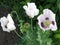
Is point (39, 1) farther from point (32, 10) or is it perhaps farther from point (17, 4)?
point (32, 10)

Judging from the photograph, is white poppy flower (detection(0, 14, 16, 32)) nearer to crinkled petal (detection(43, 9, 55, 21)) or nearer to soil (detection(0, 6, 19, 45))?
crinkled petal (detection(43, 9, 55, 21))

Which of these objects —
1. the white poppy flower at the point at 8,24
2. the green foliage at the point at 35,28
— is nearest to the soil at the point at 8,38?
the green foliage at the point at 35,28

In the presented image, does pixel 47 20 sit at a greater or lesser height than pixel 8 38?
lesser

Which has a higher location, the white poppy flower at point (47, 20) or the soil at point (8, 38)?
the soil at point (8, 38)

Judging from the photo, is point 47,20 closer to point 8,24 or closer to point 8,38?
point 8,24

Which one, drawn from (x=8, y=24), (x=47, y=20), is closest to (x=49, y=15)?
(x=47, y=20)

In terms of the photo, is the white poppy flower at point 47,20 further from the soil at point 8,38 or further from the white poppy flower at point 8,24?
the soil at point 8,38

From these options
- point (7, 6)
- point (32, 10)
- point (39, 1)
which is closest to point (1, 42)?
point (7, 6)

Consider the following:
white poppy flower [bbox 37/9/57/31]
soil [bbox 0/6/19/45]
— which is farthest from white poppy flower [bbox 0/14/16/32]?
soil [bbox 0/6/19/45]
